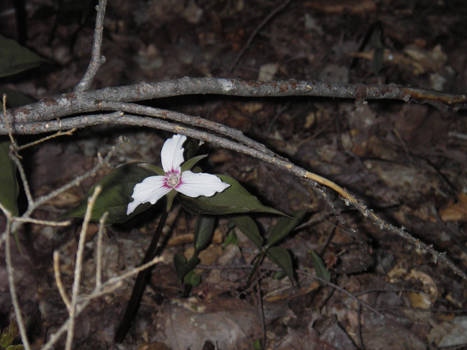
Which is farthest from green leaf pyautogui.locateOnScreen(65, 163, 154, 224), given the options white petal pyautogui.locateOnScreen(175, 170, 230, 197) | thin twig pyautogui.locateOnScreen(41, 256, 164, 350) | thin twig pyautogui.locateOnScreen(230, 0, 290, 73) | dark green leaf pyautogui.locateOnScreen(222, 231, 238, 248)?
thin twig pyautogui.locateOnScreen(230, 0, 290, 73)

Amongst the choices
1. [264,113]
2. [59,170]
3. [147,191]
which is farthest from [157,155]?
[147,191]

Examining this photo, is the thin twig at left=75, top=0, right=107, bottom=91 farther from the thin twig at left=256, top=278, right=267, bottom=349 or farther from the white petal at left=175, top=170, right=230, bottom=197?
the thin twig at left=256, top=278, right=267, bottom=349

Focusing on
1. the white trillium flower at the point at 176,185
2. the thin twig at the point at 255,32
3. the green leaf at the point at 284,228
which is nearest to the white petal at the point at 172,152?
the white trillium flower at the point at 176,185

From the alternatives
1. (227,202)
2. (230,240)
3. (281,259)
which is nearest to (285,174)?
(230,240)

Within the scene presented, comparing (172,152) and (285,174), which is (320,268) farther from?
(172,152)

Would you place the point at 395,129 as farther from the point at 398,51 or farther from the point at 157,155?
the point at 157,155

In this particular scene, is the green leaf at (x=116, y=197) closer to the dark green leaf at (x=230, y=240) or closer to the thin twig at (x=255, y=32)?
the dark green leaf at (x=230, y=240)
